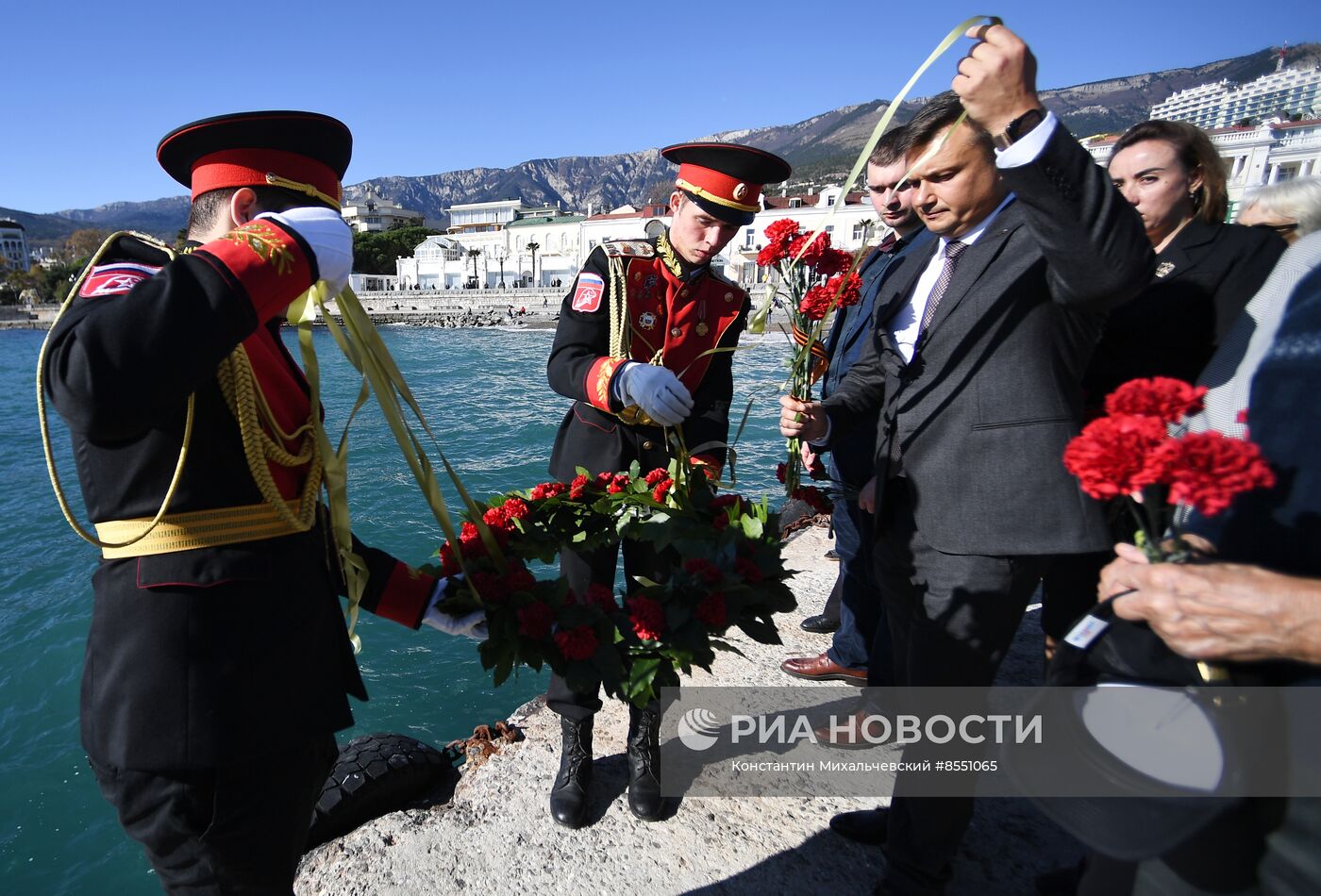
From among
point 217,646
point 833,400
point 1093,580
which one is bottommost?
point 1093,580

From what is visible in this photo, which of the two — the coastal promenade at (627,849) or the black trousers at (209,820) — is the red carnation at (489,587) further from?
the coastal promenade at (627,849)

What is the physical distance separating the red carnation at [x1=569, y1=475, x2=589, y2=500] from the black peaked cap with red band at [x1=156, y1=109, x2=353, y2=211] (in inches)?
46.0

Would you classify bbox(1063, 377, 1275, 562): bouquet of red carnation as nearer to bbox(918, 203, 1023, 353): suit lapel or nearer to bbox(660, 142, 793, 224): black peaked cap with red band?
bbox(918, 203, 1023, 353): suit lapel

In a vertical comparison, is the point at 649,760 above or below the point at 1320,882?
below

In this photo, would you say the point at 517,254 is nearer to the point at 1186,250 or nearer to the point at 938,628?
the point at 1186,250

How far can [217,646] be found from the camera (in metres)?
1.42

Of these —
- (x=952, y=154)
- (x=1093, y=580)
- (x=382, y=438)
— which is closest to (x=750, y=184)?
(x=952, y=154)

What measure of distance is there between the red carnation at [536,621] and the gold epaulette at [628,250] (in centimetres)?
144

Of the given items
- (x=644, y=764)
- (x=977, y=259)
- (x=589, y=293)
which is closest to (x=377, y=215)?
(x=589, y=293)

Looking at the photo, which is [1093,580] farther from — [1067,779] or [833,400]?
[1067,779]

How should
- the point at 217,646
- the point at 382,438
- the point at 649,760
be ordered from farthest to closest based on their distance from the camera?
the point at 382,438, the point at 649,760, the point at 217,646

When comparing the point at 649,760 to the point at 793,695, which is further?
the point at 793,695

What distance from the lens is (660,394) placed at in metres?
2.22

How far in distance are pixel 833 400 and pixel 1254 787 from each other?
1602 millimetres
